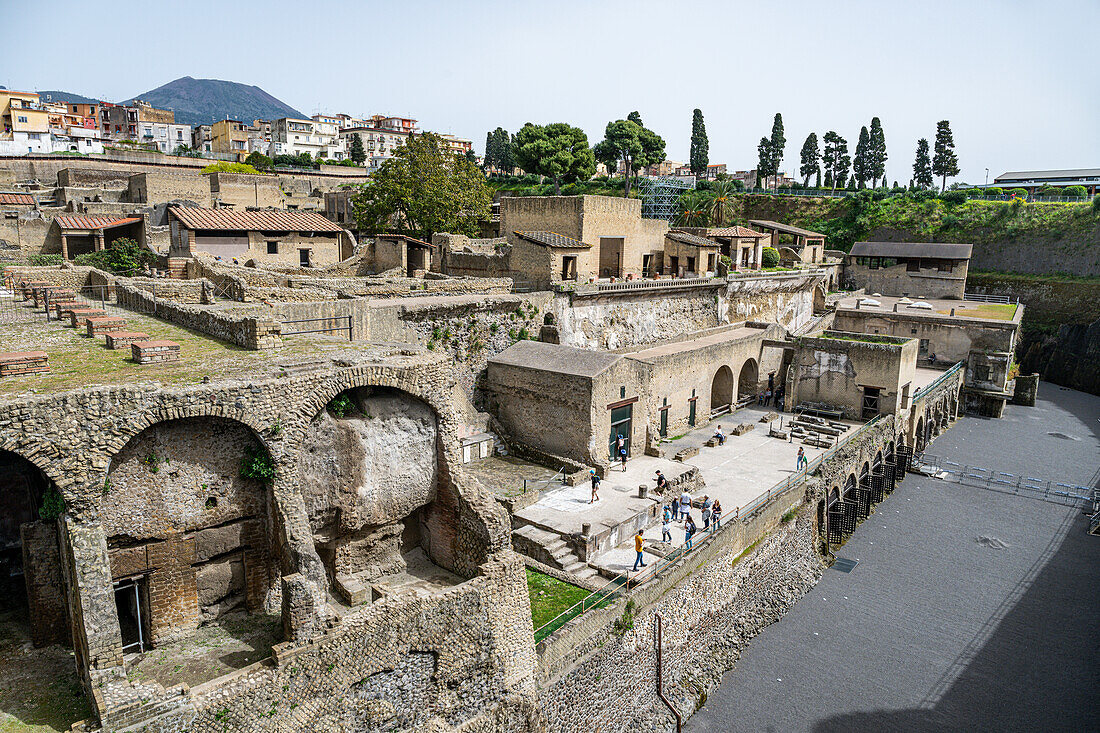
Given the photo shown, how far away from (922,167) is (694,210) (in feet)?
144

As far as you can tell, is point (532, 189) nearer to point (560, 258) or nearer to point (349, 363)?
point (560, 258)

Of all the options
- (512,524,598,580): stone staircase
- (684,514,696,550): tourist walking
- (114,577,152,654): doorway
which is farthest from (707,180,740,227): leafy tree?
(114,577,152,654): doorway

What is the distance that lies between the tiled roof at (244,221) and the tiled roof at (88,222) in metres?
3.82

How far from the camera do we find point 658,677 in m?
18.0

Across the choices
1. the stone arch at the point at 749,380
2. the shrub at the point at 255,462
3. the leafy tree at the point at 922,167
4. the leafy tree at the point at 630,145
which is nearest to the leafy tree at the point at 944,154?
the leafy tree at the point at 922,167

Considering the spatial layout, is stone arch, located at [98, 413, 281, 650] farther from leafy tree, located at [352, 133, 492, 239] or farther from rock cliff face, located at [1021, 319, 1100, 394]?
rock cliff face, located at [1021, 319, 1100, 394]

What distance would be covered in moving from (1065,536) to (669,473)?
17.5m

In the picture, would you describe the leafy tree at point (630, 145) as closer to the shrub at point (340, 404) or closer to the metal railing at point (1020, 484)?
the metal railing at point (1020, 484)

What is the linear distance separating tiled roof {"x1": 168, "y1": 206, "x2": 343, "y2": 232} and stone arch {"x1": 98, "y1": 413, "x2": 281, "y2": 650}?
23986mm

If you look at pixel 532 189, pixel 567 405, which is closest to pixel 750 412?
pixel 567 405

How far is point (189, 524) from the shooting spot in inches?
444

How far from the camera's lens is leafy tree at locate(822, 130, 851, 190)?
9064 cm

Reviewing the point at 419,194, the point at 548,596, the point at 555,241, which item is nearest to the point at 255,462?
the point at 548,596

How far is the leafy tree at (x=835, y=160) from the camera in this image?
297ft
